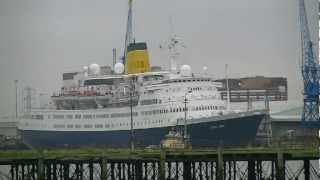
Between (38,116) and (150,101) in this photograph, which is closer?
(150,101)

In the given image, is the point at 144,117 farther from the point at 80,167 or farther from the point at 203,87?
the point at 80,167

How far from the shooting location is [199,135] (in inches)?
1837

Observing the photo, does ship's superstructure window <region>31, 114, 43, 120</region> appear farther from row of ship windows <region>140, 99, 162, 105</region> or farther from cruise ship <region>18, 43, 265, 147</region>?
row of ship windows <region>140, 99, 162, 105</region>

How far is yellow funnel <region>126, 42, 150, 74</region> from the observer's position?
51125 mm

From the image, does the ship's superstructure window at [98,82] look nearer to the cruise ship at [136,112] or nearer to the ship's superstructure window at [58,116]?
the cruise ship at [136,112]

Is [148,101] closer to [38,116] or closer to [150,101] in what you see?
[150,101]

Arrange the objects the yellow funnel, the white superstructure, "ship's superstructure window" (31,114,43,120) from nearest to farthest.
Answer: the white superstructure < the yellow funnel < "ship's superstructure window" (31,114,43,120)

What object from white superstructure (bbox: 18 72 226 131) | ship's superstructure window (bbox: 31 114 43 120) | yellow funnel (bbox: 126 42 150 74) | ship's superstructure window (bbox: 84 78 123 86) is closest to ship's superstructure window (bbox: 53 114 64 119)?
white superstructure (bbox: 18 72 226 131)

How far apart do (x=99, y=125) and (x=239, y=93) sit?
20.8 metres

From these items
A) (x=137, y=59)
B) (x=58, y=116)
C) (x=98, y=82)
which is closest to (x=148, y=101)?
(x=137, y=59)

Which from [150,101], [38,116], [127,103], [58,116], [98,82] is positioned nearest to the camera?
[150,101]

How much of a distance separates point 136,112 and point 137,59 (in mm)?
4223

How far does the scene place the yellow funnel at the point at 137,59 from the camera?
168 feet

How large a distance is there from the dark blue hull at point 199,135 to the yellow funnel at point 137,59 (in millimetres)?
4885
